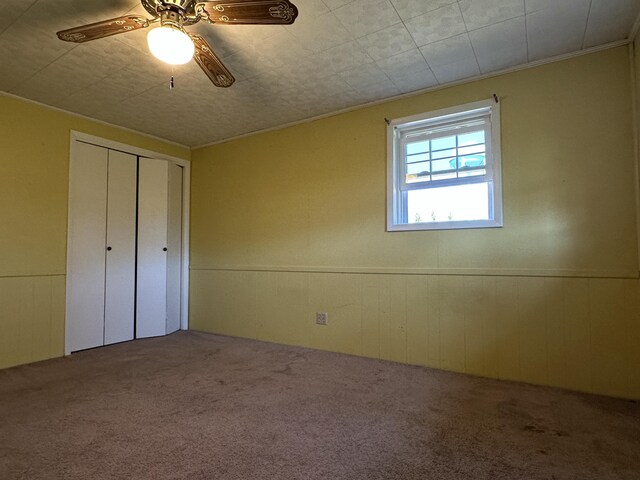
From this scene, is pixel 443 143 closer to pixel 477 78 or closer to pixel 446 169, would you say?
pixel 446 169

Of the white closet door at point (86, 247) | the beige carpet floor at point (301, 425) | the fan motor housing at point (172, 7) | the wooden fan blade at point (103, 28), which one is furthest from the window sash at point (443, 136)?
the white closet door at point (86, 247)

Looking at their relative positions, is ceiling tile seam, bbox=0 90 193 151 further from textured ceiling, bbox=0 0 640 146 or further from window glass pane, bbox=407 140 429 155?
window glass pane, bbox=407 140 429 155

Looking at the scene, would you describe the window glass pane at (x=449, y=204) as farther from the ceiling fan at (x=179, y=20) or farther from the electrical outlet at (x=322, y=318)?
the ceiling fan at (x=179, y=20)

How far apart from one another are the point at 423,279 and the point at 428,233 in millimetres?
385

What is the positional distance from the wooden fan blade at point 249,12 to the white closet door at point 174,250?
2805mm

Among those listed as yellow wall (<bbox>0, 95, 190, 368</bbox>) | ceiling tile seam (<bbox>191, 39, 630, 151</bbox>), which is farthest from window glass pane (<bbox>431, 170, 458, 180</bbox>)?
yellow wall (<bbox>0, 95, 190, 368</bbox>)

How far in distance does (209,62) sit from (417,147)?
1819mm

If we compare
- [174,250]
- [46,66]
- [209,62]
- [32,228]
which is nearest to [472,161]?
[209,62]

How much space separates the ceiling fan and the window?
1696 millimetres

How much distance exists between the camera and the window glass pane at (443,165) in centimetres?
283

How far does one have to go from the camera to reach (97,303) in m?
3.49

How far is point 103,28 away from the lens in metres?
1.71

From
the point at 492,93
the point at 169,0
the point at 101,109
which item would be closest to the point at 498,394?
the point at 492,93

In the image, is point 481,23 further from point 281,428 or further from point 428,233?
point 281,428
